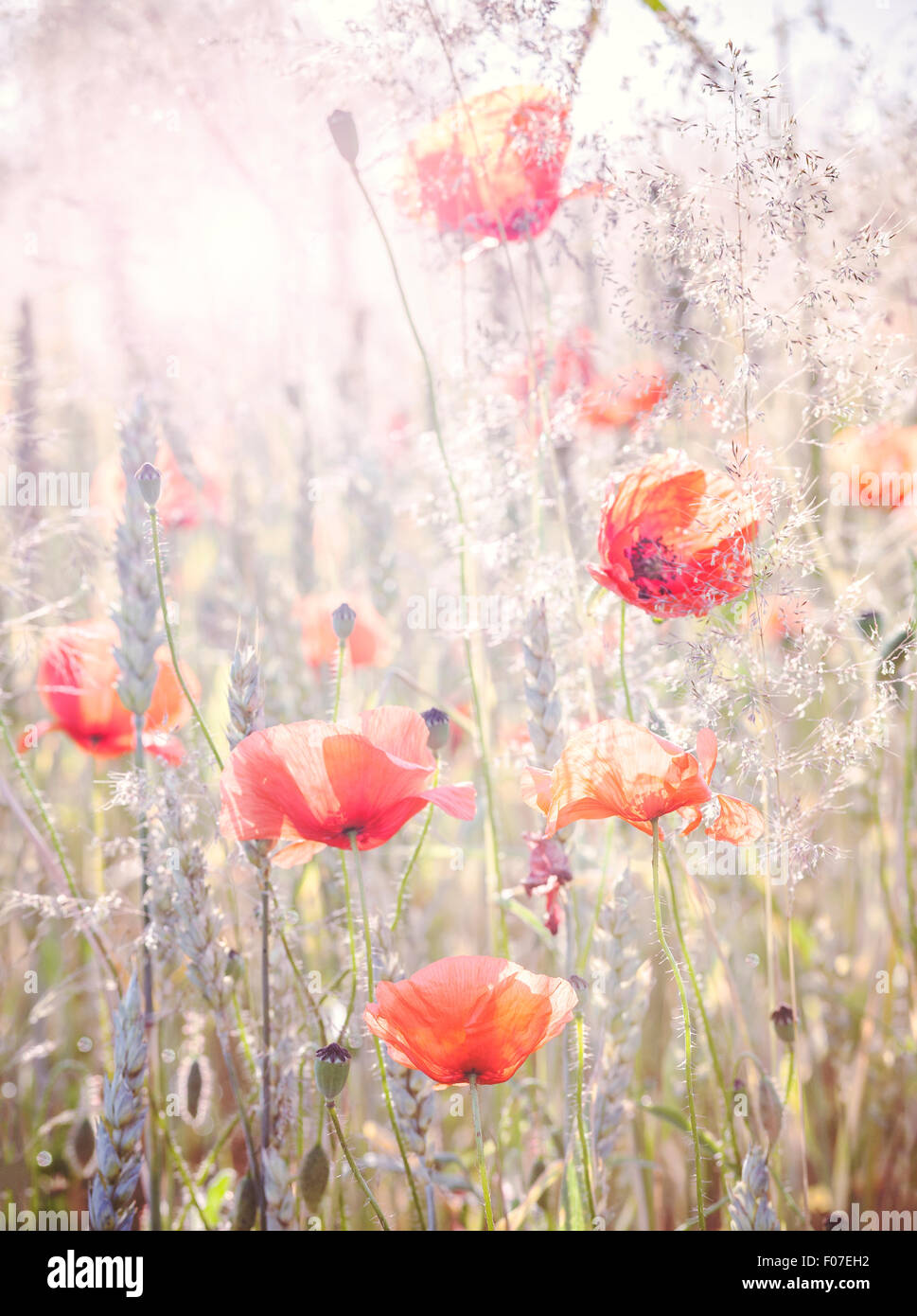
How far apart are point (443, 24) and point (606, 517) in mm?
438

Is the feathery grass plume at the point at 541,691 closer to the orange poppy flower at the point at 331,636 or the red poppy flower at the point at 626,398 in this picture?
the red poppy flower at the point at 626,398

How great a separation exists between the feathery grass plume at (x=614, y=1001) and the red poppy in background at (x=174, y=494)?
610 millimetres

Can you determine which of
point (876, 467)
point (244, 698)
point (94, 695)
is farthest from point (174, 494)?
point (876, 467)

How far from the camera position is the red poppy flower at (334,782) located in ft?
1.69

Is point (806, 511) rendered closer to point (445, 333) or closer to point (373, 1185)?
point (445, 333)

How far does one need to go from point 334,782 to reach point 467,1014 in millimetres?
143

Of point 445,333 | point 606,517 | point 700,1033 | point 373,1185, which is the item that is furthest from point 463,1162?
point 445,333

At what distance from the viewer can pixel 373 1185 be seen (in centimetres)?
86

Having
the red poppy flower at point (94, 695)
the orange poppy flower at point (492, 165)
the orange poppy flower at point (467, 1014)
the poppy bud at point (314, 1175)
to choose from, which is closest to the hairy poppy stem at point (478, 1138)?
the orange poppy flower at point (467, 1014)

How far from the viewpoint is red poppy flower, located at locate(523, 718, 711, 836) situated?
490 millimetres

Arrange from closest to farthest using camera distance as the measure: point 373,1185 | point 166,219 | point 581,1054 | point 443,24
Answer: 1. point 581,1054
2. point 443,24
3. point 373,1185
4. point 166,219

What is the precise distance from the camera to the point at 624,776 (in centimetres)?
50

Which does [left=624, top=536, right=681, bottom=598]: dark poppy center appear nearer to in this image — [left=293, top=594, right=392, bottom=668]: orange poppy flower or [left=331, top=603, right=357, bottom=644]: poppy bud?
[left=331, top=603, right=357, bottom=644]: poppy bud

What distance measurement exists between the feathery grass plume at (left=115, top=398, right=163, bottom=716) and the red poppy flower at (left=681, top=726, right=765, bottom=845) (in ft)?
1.24
